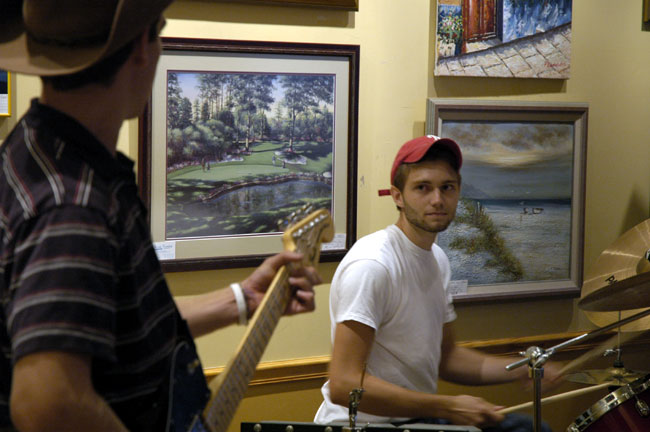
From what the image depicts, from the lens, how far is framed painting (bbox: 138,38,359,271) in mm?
2641

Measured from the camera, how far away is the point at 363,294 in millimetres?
2219

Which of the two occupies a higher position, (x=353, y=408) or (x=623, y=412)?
(x=353, y=408)

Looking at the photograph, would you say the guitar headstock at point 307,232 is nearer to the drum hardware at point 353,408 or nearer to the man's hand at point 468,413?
the drum hardware at point 353,408

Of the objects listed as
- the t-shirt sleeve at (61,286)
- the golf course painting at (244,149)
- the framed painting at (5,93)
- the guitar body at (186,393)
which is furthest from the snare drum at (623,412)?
the framed painting at (5,93)

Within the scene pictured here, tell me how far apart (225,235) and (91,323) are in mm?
1862

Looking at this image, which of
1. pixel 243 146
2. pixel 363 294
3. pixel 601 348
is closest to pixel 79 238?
pixel 363 294

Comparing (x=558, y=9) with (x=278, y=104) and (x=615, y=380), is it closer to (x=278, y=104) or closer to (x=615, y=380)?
(x=278, y=104)

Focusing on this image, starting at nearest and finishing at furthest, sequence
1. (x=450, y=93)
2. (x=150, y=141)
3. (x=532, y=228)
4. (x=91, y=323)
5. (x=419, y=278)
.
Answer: (x=91, y=323) < (x=419, y=278) < (x=150, y=141) < (x=450, y=93) < (x=532, y=228)

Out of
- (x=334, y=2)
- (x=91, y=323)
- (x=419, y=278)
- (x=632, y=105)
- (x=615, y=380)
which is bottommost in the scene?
(x=615, y=380)

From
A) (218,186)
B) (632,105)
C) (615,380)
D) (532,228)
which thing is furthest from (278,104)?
Result: (632,105)

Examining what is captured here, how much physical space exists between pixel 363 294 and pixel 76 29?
54.0 inches

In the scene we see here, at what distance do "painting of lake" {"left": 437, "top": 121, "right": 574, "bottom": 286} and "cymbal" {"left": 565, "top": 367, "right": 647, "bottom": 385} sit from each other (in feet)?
2.20

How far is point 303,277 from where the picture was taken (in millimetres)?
1522

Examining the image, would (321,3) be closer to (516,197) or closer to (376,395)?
(516,197)
